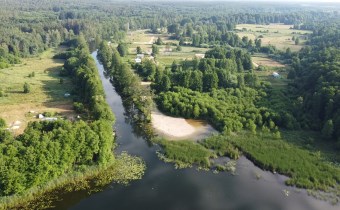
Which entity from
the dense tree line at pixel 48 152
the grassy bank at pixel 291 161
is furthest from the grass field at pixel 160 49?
the dense tree line at pixel 48 152

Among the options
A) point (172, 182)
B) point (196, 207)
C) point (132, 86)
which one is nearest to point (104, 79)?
point (132, 86)

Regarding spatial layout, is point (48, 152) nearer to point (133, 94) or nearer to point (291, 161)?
point (291, 161)

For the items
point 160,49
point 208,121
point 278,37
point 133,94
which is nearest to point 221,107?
point 208,121

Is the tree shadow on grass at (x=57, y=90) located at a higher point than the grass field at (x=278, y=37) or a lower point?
lower

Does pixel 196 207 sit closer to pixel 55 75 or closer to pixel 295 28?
pixel 55 75

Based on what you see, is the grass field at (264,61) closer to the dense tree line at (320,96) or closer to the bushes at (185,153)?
the dense tree line at (320,96)

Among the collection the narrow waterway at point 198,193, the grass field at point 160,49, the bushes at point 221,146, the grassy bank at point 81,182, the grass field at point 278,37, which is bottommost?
the narrow waterway at point 198,193
